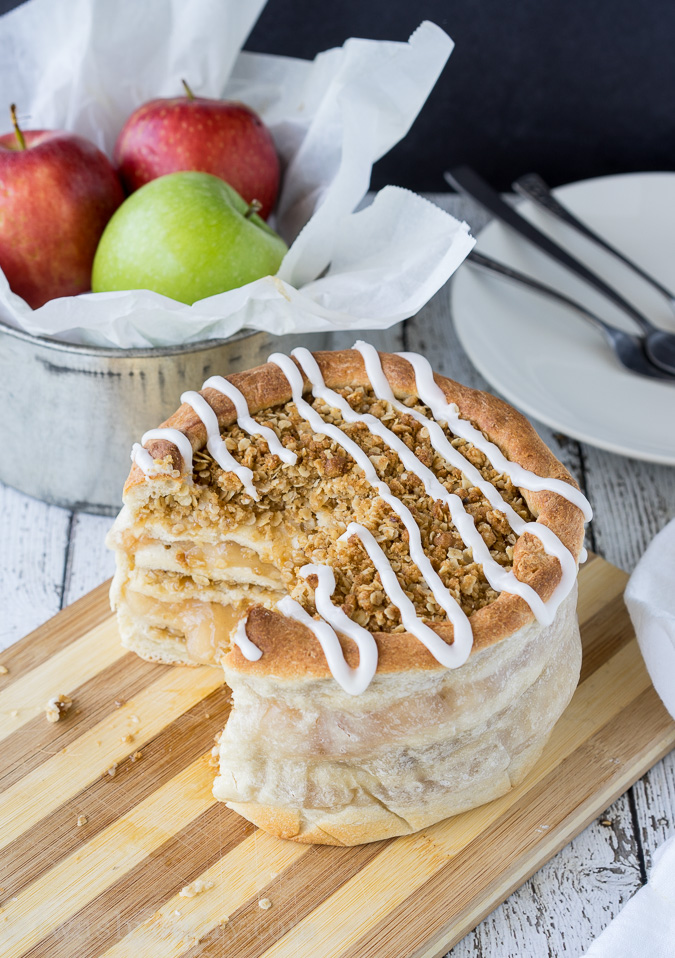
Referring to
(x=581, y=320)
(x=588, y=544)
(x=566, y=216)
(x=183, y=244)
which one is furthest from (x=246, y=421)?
(x=566, y=216)

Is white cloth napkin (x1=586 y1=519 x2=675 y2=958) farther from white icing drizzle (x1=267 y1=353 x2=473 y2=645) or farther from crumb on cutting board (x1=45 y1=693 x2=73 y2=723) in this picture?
crumb on cutting board (x1=45 y1=693 x2=73 y2=723)

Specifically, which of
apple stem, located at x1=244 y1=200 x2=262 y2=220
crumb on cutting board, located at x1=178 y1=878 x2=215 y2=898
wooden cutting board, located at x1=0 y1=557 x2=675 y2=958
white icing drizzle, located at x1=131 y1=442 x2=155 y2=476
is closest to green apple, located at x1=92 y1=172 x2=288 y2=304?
apple stem, located at x1=244 y1=200 x2=262 y2=220

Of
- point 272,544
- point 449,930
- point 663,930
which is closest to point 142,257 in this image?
point 272,544

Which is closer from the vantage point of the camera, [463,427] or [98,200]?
[463,427]

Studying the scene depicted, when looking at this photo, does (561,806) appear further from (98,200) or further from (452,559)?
(98,200)

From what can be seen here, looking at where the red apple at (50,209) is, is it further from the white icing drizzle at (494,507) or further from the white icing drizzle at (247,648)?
the white icing drizzle at (247,648)

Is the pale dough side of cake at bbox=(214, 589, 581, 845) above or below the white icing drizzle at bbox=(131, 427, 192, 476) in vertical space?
below
